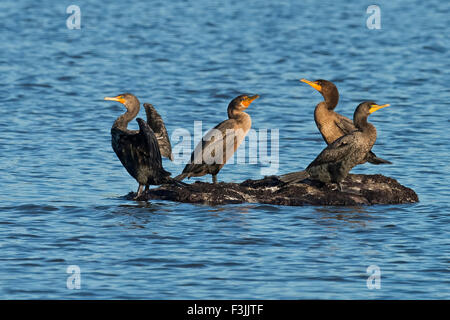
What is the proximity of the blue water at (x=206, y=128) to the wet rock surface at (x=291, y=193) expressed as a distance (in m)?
0.20

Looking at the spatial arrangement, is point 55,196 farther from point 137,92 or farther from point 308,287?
point 137,92

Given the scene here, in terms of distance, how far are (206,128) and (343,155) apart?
20.6 ft

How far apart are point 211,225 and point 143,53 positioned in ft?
55.3

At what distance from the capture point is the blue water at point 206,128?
9.08 m

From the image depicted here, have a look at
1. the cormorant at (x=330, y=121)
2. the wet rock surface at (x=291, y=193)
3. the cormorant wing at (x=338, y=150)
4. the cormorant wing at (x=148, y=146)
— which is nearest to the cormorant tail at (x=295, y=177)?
the wet rock surface at (x=291, y=193)

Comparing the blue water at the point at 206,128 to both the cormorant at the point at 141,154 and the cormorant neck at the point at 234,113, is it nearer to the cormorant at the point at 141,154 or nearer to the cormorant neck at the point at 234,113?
the cormorant at the point at 141,154

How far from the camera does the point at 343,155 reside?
11.4 m

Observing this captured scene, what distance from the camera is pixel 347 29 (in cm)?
3178

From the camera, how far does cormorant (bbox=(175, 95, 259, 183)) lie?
38.8 feet

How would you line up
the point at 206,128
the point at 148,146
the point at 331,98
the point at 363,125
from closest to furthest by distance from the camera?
the point at 148,146 → the point at 363,125 → the point at 331,98 → the point at 206,128

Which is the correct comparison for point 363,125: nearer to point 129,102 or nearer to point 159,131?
point 159,131

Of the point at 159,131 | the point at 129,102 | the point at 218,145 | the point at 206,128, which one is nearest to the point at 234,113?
the point at 218,145
